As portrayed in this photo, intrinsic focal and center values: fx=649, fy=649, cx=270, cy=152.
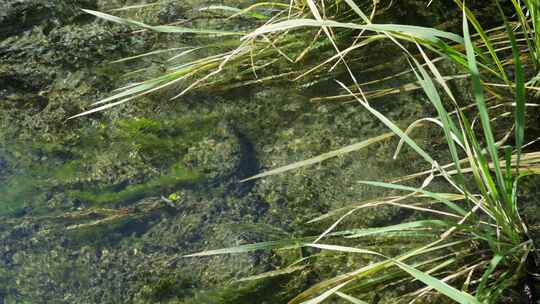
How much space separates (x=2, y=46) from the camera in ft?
A: 8.07

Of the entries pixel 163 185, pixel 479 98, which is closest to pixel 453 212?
pixel 479 98

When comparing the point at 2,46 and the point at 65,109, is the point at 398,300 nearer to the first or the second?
the point at 65,109

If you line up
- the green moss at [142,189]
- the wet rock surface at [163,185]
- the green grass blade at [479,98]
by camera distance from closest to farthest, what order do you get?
1. the green grass blade at [479,98]
2. the wet rock surface at [163,185]
3. the green moss at [142,189]

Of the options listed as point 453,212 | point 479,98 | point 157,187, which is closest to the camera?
point 479,98

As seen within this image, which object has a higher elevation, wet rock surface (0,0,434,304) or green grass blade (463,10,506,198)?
green grass blade (463,10,506,198)

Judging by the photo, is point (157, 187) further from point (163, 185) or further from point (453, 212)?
point (453, 212)

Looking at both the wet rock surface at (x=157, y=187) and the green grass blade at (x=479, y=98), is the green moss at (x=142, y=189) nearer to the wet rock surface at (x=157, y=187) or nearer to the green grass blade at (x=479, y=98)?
the wet rock surface at (x=157, y=187)

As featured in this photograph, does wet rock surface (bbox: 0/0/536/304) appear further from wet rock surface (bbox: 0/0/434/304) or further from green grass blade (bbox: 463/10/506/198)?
green grass blade (bbox: 463/10/506/198)

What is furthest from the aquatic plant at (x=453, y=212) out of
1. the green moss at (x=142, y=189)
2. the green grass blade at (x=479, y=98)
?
the green moss at (x=142, y=189)

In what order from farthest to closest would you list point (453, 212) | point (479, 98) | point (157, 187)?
point (157, 187) < point (453, 212) < point (479, 98)

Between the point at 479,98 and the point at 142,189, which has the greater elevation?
the point at 479,98

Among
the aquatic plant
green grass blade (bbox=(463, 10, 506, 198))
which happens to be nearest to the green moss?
the aquatic plant

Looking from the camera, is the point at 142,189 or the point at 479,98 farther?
the point at 142,189

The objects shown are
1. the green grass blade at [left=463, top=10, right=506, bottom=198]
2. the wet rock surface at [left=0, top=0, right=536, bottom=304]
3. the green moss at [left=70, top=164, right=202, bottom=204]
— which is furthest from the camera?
the green moss at [left=70, top=164, right=202, bottom=204]
